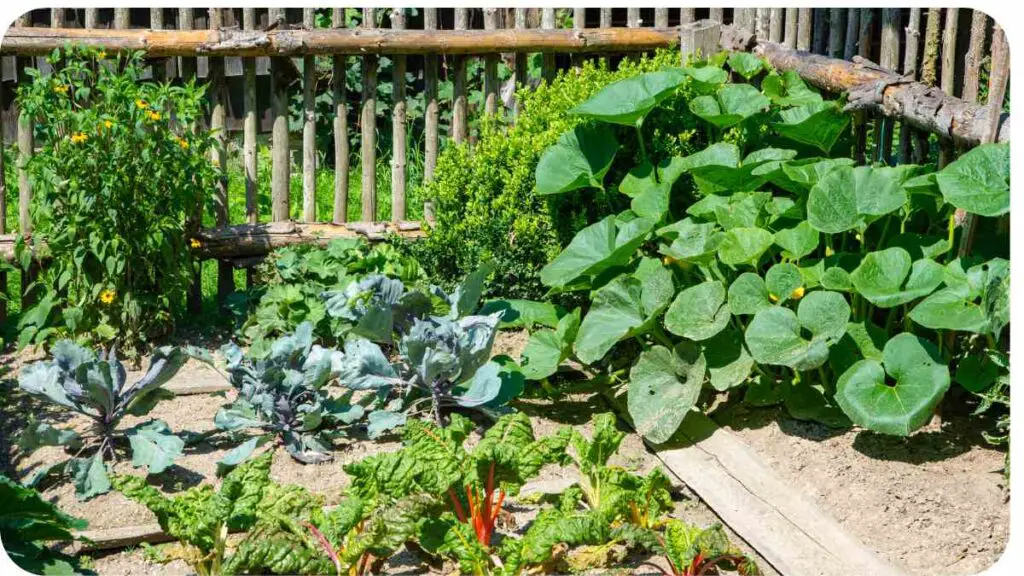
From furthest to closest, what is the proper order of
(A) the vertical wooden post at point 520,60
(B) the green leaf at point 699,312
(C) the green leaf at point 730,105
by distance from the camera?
1. (A) the vertical wooden post at point 520,60
2. (C) the green leaf at point 730,105
3. (B) the green leaf at point 699,312

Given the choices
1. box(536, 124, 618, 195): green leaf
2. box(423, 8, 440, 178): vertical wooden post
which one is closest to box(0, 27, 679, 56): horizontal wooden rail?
box(423, 8, 440, 178): vertical wooden post

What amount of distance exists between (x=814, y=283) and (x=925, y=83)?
1152mm

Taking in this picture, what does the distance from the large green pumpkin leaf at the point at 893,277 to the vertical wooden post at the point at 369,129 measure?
2.82m

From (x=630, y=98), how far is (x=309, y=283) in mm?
1727

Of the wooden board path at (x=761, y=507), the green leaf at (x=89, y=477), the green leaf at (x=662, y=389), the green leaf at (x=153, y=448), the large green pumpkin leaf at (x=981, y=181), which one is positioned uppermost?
the large green pumpkin leaf at (x=981, y=181)

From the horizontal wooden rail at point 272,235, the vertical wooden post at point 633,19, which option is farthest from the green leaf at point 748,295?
the vertical wooden post at point 633,19

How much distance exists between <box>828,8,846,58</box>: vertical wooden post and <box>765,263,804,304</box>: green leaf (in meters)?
1.71

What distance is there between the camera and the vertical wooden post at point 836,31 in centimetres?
526

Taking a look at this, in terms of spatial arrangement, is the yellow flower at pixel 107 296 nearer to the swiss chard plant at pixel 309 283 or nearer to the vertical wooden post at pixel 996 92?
the swiss chard plant at pixel 309 283

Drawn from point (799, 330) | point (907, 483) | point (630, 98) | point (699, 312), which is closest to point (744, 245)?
point (699, 312)

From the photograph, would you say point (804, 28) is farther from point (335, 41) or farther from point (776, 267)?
point (335, 41)

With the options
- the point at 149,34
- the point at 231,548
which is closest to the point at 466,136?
the point at 149,34

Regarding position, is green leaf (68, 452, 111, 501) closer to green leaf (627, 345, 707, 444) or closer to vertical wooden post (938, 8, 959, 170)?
green leaf (627, 345, 707, 444)

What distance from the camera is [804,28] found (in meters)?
5.54
